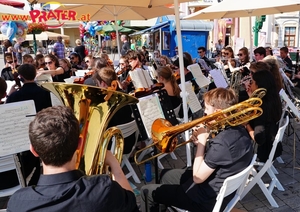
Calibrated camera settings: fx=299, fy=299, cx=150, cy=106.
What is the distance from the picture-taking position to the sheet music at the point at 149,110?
8.64 ft

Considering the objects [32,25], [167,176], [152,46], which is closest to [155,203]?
[167,176]

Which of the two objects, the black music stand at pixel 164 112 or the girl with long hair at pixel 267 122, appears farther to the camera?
the girl with long hair at pixel 267 122

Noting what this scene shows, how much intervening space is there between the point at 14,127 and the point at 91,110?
0.65 meters

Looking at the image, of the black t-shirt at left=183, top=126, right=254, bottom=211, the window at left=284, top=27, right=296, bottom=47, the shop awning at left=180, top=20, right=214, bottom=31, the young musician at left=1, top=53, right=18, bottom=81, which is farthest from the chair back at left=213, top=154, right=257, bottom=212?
Answer: the window at left=284, top=27, right=296, bottom=47

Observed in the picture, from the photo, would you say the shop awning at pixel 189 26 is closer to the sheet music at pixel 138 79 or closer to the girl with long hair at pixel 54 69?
the girl with long hair at pixel 54 69

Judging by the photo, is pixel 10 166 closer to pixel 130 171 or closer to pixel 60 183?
pixel 130 171

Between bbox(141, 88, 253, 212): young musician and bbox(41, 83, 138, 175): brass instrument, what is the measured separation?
1.97 ft

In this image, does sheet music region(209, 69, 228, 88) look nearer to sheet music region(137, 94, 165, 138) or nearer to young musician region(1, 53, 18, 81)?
sheet music region(137, 94, 165, 138)

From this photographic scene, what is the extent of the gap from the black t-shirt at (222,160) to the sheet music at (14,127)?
127cm

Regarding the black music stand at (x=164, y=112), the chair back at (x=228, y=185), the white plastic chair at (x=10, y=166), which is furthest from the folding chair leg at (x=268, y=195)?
the white plastic chair at (x=10, y=166)

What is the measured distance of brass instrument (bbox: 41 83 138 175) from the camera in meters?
1.79

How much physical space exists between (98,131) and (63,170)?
22.6 inches

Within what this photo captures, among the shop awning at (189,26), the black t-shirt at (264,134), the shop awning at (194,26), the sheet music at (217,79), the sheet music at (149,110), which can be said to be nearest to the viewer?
the sheet music at (149,110)

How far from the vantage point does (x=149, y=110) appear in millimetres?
2676
